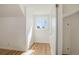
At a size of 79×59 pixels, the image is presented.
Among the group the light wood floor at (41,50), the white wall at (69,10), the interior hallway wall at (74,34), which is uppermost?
the white wall at (69,10)

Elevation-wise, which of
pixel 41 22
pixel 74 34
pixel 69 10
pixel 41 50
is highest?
pixel 69 10

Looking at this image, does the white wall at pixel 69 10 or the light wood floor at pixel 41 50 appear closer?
the white wall at pixel 69 10

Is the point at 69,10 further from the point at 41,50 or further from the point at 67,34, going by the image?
the point at 41,50

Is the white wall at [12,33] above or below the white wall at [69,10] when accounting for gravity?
below

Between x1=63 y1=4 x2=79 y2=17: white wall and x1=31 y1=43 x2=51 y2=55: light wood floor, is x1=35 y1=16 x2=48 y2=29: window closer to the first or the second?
x1=31 y1=43 x2=51 y2=55: light wood floor

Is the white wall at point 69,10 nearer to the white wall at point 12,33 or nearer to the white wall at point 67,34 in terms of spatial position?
the white wall at point 67,34

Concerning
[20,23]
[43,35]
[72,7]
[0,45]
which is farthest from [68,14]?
[43,35]

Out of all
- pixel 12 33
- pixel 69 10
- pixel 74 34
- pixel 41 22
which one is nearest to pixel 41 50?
pixel 12 33

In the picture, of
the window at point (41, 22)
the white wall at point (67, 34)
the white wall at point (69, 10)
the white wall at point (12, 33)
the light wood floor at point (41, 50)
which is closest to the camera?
the white wall at point (69, 10)

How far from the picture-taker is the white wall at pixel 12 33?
511cm

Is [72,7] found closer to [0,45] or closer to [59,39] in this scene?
[59,39]

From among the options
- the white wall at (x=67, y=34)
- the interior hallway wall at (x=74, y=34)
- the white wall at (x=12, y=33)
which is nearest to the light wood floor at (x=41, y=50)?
the white wall at (x=12, y=33)

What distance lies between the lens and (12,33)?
5238mm
